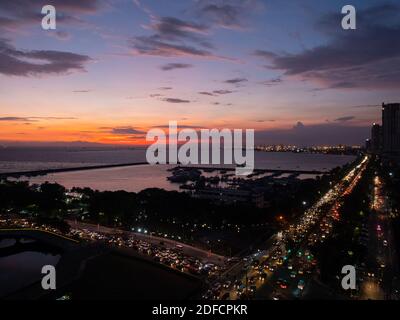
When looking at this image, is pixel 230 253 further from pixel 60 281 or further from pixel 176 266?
pixel 60 281

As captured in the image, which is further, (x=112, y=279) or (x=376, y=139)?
(x=376, y=139)

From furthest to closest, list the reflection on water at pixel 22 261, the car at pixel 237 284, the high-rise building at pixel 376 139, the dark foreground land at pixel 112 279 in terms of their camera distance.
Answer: the high-rise building at pixel 376 139, the reflection on water at pixel 22 261, the car at pixel 237 284, the dark foreground land at pixel 112 279

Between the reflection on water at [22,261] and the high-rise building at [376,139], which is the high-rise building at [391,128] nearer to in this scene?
the high-rise building at [376,139]

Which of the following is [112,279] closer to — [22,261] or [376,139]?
[22,261]

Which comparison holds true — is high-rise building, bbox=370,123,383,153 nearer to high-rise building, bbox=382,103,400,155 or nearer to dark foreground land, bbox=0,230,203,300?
high-rise building, bbox=382,103,400,155

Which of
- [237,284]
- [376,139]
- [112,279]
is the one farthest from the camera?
[376,139]

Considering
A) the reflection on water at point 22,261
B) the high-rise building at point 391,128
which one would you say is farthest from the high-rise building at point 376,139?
the reflection on water at point 22,261

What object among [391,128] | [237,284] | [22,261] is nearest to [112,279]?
[237,284]
